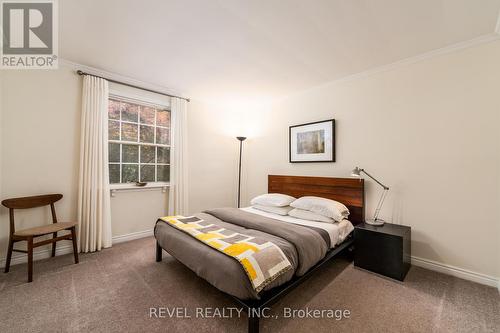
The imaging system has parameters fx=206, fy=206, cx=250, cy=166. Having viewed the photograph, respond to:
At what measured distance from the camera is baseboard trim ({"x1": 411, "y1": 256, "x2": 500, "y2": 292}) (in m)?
2.13

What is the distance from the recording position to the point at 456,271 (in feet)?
7.57

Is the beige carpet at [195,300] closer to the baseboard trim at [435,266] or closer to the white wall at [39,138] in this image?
the baseboard trim at [435,266]

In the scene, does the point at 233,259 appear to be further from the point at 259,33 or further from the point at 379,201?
the point at 379,201

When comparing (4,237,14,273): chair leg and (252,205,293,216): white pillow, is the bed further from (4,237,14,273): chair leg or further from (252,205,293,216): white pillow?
(4,237,14,273): chair leg

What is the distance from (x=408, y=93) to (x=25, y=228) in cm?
513

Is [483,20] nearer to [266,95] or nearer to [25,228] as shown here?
[266,95]

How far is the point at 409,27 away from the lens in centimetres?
204

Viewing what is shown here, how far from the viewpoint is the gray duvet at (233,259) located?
153cm

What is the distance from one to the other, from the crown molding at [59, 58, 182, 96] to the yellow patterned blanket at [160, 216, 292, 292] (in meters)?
2.56

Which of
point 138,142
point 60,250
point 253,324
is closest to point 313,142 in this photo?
point 253,324

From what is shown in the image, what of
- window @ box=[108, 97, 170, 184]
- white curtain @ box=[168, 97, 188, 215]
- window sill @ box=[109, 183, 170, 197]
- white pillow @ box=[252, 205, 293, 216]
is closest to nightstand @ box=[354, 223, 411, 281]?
Result: white pillow @ box=[252, 205, 293, 216]

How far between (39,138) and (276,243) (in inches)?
127

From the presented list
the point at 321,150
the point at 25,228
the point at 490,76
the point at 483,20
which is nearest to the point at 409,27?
the point at 483,20

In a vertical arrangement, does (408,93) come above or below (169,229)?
above
